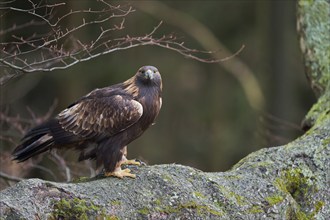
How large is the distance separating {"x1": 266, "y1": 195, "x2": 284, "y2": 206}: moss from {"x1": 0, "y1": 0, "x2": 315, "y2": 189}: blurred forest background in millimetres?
10748

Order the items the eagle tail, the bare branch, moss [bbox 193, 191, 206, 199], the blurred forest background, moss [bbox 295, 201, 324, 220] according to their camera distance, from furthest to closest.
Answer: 1. the blurred forest background
2. the eagle tail
3. the bare branch
4. moss [bbox 295, 201, 324, 220]
5. moss [bbox 193, 191, 206, 199]

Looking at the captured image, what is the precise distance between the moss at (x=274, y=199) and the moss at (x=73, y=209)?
145 cm

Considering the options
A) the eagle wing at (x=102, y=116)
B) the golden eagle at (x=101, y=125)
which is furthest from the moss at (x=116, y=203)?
the eagle wing at (x=102, y=116)

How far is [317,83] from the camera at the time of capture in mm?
9250

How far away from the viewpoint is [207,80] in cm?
2181

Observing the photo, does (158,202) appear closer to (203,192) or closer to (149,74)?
(203,192)

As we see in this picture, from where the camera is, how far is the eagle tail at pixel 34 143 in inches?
283

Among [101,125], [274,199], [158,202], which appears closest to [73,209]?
[158,202]

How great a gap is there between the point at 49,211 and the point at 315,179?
2384mm

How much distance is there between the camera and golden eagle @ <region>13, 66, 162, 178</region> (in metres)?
7.22

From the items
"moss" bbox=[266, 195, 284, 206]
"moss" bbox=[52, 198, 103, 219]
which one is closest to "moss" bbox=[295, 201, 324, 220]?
"moss" bbox=[266, 195, 284, 206]

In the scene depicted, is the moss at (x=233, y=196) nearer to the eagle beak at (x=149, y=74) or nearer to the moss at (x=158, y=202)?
the moss at (x=158, y=202)

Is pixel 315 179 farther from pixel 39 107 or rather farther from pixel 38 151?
pixel 39 107

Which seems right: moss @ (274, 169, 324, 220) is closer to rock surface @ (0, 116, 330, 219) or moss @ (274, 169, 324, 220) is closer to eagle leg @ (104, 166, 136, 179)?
rock surface @ (0, 116, 330, 219)
